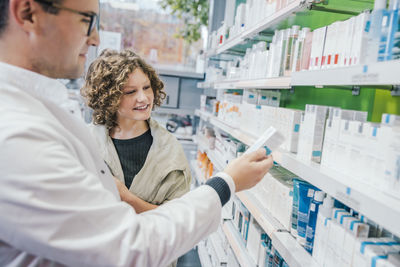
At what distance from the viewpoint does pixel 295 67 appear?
1.79 m

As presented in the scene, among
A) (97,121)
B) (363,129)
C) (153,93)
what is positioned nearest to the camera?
(363,129)

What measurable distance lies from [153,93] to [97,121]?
39 centimetres

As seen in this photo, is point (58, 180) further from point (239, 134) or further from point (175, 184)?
point (239, 134)

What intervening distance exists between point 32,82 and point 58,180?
0.30 m

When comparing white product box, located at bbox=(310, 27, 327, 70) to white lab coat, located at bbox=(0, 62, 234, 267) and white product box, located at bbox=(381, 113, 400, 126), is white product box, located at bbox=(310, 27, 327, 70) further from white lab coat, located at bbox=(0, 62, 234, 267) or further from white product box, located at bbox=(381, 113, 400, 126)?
white lab coat, located at bbox=(0, 62, 234, 267)

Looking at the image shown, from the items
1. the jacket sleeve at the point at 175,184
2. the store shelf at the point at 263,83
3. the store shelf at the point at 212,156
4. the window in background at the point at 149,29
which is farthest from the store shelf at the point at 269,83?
the window in background at the point at 149,29

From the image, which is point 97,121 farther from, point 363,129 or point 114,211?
point 363,129

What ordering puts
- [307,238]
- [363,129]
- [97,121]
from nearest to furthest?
[363,129], [307,238], [97,121]

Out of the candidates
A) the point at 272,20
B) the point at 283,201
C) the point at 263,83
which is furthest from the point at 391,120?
the point at 272,20

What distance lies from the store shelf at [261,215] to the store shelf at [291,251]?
0.07 metres

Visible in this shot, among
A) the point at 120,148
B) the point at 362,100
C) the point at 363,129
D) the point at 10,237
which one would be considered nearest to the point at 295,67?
the point at 362,100

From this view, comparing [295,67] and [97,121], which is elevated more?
[295,67]

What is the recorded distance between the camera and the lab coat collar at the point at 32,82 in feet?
2.70

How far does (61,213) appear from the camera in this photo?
708 mm
